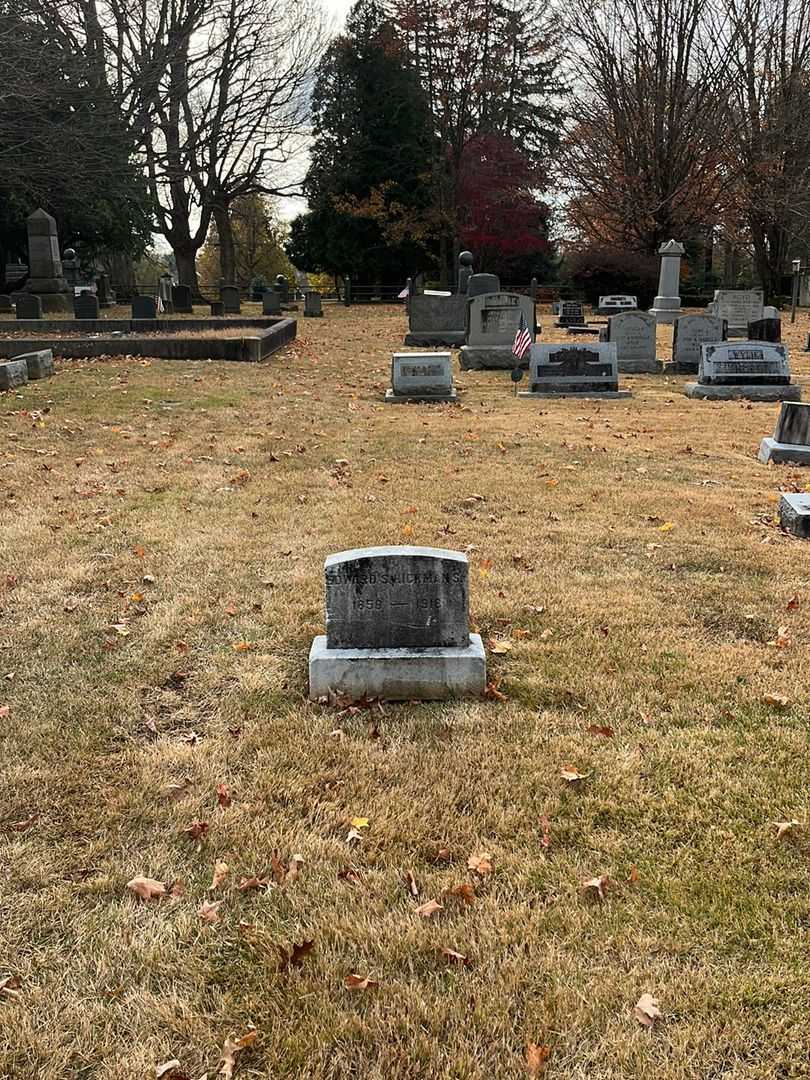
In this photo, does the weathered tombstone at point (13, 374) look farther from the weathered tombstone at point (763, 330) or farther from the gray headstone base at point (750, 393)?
the weathered tombstone at point (763, 330)

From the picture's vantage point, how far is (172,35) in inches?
1222

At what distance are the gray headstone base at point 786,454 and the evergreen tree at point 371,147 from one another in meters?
38.6

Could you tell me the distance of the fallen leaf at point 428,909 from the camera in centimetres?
246

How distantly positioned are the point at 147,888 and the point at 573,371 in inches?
501

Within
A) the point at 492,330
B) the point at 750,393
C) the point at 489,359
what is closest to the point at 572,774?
the point at 750,393

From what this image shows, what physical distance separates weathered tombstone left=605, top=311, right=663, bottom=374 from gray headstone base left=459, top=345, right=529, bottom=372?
2.30 metres

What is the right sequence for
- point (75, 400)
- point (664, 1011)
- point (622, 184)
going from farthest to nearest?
point (622, 184) < point (75, 400) < point (664, 1011)

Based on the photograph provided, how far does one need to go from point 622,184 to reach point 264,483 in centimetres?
3149

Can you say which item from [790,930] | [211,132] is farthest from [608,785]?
[211,132]

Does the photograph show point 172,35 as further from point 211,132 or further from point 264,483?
point 264,483

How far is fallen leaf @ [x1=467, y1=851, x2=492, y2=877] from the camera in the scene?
2641 mm

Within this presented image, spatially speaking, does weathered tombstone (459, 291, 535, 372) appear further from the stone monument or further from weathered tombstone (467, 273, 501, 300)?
the stone monument

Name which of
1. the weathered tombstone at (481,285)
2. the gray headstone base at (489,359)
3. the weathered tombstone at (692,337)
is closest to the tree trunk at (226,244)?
the weathered tombstone at (481,285)

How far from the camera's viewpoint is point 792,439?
858 cm
